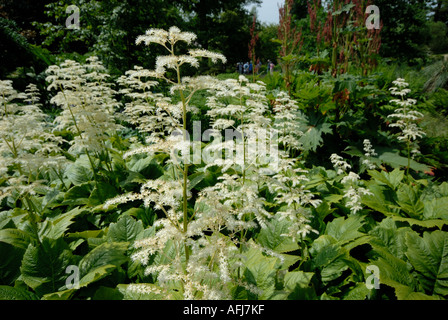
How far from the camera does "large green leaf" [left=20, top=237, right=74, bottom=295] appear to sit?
1.89 meters

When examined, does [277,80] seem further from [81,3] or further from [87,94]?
[81,3]

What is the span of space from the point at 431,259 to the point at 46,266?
295cm

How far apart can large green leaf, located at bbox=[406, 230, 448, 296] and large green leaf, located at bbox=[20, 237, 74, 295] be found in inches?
106

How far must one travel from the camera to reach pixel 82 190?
320 cm

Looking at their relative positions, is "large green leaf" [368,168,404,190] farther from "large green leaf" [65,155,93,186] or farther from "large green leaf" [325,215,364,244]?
"large green leaf" [65,155,93,186]

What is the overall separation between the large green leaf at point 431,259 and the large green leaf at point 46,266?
Answer: 2.69m

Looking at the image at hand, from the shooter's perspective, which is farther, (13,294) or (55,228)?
(55,228)

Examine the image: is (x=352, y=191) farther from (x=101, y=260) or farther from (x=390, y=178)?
(x=101, y=260)

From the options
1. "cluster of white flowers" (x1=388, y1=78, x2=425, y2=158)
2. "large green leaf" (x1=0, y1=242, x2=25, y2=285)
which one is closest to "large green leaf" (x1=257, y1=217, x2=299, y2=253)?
"cluster of white flowers" (x1=388, y1=78, x2=425, y2=158)

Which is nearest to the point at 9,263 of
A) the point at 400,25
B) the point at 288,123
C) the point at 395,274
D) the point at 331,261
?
the point at 331,261

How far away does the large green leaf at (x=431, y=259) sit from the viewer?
1863mm

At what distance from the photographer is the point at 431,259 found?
196cm

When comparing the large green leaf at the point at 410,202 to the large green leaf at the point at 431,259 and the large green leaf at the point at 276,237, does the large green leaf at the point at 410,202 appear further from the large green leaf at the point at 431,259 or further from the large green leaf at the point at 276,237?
Answer: the large green leaf at the point at 276,237

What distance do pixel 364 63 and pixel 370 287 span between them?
3895 mm
